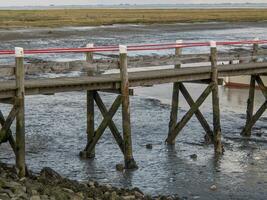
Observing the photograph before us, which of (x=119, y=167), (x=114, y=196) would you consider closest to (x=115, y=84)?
(x=119, y=167)

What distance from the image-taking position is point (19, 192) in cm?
969

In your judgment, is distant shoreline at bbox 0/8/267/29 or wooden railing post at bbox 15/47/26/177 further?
distant shoreline at bbox 0/8/267/29

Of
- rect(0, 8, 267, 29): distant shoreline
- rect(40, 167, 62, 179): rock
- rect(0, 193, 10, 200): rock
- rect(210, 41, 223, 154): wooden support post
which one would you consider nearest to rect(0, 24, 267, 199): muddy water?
rect(210, 41, 223, 154): wooden support post

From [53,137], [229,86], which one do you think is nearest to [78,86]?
[53,137]

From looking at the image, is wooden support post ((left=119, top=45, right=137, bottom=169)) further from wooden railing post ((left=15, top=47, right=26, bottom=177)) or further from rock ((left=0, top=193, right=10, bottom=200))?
rock ((left=0, top=193, right=10, bottom=200))

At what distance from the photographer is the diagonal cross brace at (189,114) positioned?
675 inches

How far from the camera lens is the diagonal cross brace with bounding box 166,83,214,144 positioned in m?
17.1

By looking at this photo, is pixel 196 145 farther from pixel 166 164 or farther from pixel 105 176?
pixel 105 176

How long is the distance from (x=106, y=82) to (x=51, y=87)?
5.22 ft

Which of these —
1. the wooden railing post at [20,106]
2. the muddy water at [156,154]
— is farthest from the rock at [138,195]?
the wooden railing post at [20,106]

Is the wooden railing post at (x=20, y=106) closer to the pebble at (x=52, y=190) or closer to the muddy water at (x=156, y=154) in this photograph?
the pebble at (x=52, y=190)

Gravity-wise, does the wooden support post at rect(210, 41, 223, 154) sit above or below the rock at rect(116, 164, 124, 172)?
above

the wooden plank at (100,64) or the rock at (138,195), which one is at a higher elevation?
the wooden plank at (100,64)

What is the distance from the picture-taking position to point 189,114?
17281 millimetres
